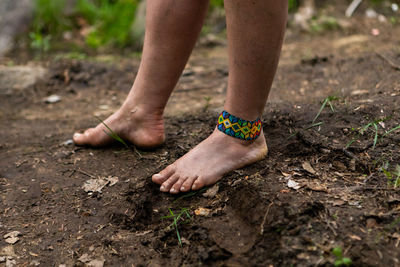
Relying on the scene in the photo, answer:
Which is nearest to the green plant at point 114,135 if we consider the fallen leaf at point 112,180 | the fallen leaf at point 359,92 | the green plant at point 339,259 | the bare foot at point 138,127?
the bare foot at point 138,127

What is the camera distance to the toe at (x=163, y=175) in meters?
1.66

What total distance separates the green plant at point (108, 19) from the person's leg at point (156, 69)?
2162 mm

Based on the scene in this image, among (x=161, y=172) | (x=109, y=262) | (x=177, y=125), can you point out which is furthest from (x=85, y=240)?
(x=177, y=125)

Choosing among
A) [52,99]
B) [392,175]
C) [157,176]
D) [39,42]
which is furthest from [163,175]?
[39,42]

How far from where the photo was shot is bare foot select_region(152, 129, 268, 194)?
63.6 inches

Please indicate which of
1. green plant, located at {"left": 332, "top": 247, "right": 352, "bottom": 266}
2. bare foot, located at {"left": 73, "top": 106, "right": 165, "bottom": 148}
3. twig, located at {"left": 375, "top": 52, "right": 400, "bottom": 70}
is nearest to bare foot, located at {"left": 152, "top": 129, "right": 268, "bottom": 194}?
bare foot, located at {"left": 73, "top": 106, "right": 165, "bottom": 148}

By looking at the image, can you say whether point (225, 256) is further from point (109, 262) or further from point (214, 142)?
point (214, 142)

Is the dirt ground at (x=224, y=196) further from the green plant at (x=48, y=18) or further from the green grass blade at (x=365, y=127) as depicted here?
the green plant at (x=48, y=18)

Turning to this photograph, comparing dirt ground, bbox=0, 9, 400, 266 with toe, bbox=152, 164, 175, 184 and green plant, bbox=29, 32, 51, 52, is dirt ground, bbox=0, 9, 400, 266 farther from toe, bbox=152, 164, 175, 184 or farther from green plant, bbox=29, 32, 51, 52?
green plant, bbox=29, 32, 51, 52

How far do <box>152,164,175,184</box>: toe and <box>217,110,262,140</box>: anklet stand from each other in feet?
0.92

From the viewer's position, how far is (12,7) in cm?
405

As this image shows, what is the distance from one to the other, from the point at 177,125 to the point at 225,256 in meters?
1.13

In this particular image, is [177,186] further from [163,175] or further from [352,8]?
[352,8]

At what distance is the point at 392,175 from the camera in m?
1.49
